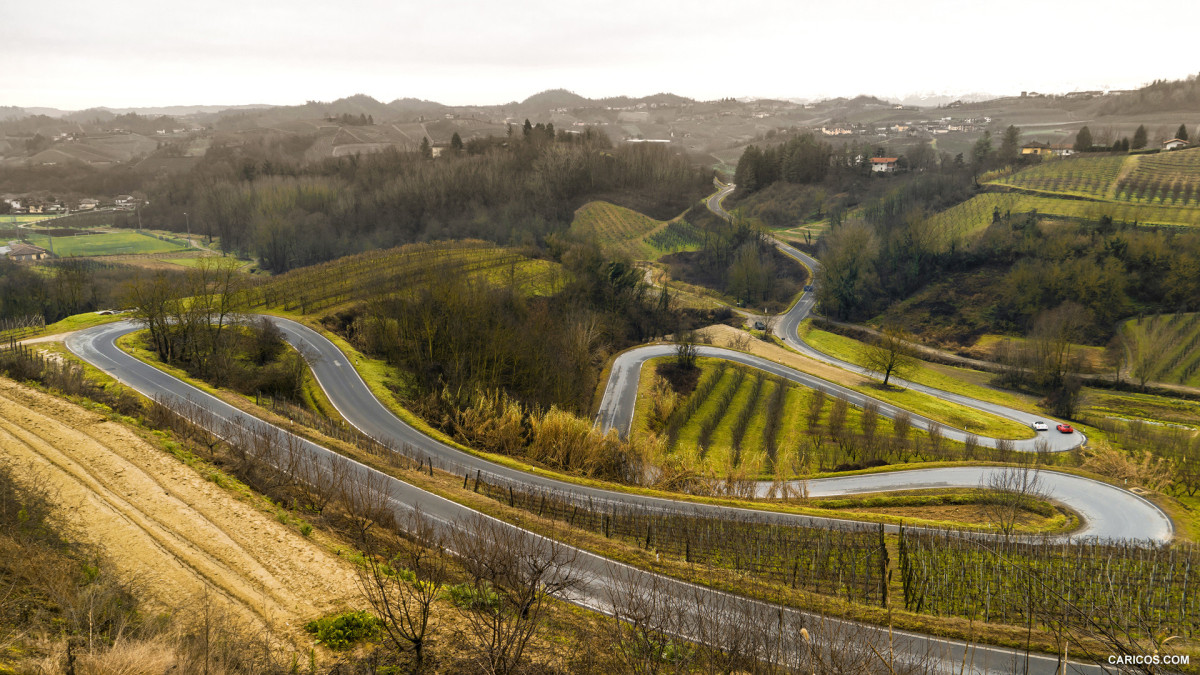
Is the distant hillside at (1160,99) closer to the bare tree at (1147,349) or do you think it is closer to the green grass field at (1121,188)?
the green grass field at (1121,188)

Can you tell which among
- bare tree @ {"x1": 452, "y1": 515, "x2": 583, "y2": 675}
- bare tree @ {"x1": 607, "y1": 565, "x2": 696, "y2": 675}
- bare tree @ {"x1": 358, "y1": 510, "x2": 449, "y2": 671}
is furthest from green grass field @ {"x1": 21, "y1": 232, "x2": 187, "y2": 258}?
bare tree @ {"x1": 607, "y1": 565, "x2": 696, "y2": 675}

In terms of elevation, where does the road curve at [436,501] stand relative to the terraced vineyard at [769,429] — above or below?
above

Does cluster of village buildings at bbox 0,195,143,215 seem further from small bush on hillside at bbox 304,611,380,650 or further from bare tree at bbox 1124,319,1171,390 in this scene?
bare tree at bbox 1124,319,1171,390

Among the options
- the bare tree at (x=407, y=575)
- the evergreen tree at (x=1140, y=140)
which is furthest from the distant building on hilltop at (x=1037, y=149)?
the bare tree at (x=407, y=575)

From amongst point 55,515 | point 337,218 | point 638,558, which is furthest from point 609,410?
point 337,218

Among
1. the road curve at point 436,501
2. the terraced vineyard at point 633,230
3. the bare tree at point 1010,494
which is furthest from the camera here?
the terraced vineyard at point 633,230

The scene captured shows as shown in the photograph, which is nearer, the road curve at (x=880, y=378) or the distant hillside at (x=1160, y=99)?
the road curve at (x=880, y=378)

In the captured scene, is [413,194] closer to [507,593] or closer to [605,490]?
[605,490]
